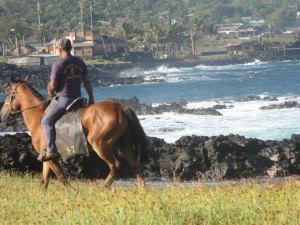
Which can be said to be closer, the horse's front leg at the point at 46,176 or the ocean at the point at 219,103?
the horse's front leg at the point at 46,176

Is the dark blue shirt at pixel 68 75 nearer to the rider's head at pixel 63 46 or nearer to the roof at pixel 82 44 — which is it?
the rider's head at pixel 63 46

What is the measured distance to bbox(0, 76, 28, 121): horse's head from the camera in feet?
45.0

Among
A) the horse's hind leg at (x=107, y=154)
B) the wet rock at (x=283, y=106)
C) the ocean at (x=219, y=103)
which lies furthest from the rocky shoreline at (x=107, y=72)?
the horse's hind leg at (x=107, y=154)

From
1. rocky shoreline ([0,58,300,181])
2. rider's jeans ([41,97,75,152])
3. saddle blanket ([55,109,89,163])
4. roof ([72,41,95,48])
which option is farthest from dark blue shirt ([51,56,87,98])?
roof ([72,41,95,48])

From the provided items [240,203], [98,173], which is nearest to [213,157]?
[98,173]

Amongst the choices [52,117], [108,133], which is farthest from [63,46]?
[108,133]

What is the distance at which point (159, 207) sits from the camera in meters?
8.52

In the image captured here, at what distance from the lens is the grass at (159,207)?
26.7 ft

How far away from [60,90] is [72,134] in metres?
0.80

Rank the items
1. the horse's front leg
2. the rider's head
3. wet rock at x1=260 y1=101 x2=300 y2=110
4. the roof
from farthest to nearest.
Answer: the roof
wet rock at x1=260 y1=101 x2=300 y2=110
the horse's front leg
the rider's head

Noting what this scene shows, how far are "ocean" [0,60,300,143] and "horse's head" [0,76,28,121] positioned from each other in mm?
21384

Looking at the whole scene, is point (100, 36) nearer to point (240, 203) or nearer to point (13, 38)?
point (13, 38)

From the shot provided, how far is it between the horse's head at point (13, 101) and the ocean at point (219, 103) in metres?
21.4

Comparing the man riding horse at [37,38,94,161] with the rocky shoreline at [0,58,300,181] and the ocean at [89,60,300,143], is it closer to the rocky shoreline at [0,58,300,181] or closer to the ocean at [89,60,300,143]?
the rocky shoreline at [0,58,300,181]
